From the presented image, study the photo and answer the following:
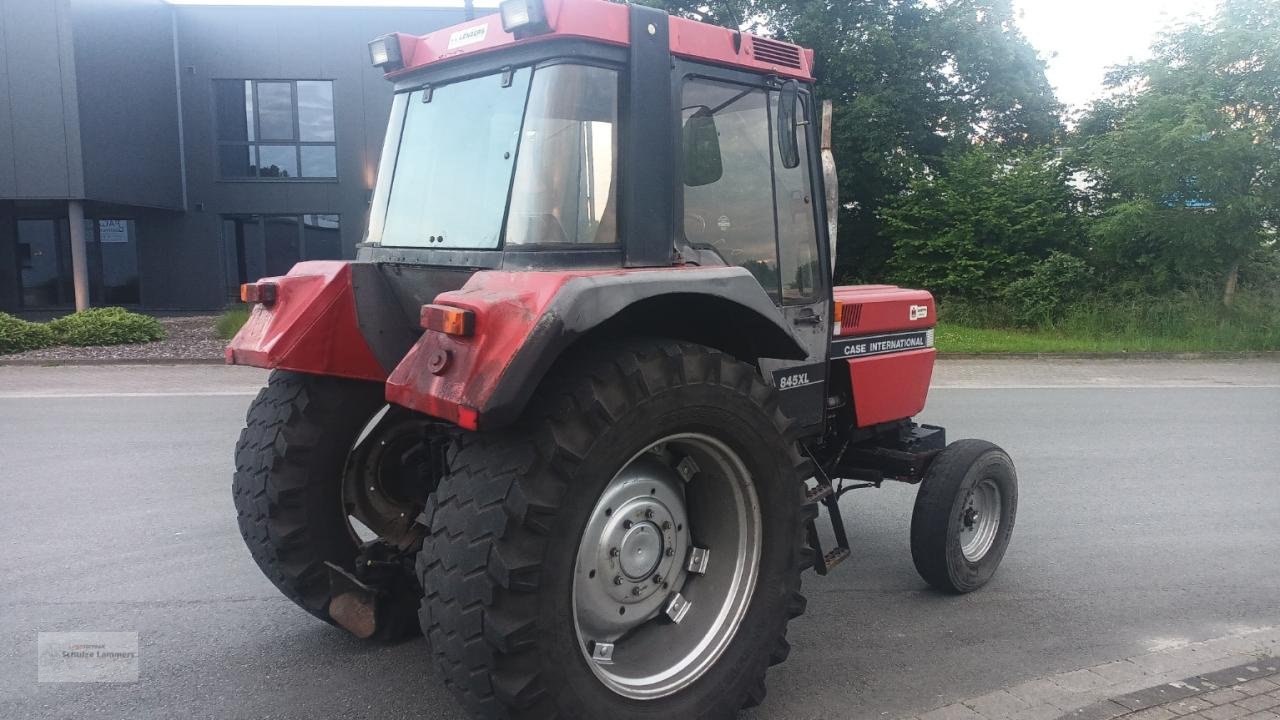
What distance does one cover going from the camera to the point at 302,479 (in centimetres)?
368

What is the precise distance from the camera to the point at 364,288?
3645mm

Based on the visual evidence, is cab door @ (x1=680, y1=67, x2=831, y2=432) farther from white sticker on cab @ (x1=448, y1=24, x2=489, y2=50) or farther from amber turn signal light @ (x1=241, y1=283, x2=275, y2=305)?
amber turn signal light @ (x1=241, y1=283, x2=275, y2=305)

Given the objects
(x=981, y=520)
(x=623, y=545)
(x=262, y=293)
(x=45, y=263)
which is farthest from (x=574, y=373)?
(x=45, y=263)

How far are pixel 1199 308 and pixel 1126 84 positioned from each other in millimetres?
6162

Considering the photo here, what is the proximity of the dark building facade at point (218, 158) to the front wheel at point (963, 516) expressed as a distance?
18.7m

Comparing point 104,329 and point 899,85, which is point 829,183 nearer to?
point 104,329

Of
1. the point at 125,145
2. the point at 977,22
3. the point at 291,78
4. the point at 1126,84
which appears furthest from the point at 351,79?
the point at 1126,84

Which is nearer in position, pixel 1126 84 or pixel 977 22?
pixel 1126 84

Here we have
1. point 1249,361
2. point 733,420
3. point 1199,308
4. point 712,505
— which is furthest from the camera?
point 1199,308

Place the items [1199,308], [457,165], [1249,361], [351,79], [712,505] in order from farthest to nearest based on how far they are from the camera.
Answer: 1. [351,79]
2. [1199,308]
3. [1249,361]
4. [457,165]
5. [712,505]

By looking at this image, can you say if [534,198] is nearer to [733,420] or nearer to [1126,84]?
[733,420]

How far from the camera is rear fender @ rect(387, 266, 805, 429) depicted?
2578mm

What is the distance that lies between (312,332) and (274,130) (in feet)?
72.1

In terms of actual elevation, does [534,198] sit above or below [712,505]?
above
